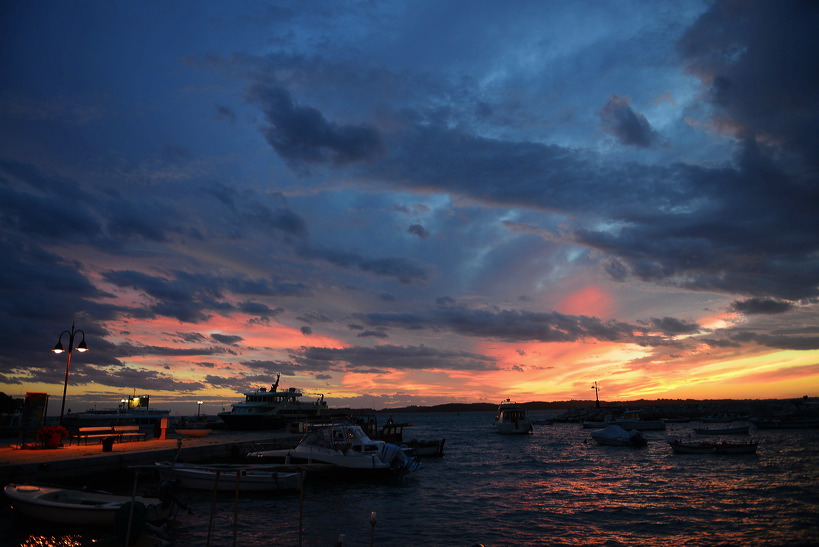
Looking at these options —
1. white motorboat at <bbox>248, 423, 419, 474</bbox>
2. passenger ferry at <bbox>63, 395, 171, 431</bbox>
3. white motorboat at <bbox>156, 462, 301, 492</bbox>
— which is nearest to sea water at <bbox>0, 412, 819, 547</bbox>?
white motorboat at <bbox>156, 462, 301, 492</bbox>

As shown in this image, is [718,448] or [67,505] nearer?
[67,505]

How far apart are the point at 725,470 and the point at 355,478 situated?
2813 centimetres

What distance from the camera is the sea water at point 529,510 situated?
1834 cm

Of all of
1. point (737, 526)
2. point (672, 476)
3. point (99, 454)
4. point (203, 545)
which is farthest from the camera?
point (672, 476)

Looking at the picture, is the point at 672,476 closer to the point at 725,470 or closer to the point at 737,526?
the point at 725,470

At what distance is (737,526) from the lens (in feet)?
66.4

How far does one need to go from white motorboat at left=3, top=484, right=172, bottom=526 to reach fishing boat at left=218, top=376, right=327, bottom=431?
192 feet

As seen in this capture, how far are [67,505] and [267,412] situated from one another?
67.0m

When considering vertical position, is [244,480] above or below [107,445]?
below

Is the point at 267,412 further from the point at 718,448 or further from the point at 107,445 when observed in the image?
the point at 718,448

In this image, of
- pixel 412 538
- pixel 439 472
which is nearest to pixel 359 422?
pixel 439 472

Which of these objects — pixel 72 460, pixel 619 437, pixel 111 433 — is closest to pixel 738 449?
pixel 619 437

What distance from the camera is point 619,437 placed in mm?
62594

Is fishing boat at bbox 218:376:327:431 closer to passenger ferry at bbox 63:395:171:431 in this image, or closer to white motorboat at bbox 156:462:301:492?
passenger ferry at bbox 63:395:171:431
